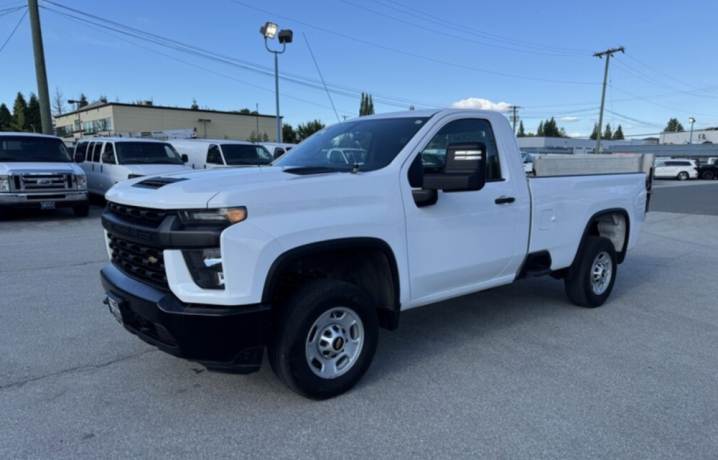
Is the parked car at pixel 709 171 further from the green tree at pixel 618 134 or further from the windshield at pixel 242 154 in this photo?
the green tree at pixel 618 134

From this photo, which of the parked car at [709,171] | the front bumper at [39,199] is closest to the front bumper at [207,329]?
the front bumper at [39,199]

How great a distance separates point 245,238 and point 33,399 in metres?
1.96

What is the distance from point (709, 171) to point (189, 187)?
151ft

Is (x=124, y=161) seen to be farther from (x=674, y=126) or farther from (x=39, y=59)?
(x=674, y=126)

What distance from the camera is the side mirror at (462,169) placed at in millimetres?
3320

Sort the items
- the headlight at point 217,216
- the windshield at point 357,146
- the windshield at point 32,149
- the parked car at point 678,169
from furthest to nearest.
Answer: the parked car at point 678,169, the windshield at point 32,149, the windshield at point 357,146, the headlight at point 217,216

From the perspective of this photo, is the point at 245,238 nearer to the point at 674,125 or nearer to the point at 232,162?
the point at 232,162

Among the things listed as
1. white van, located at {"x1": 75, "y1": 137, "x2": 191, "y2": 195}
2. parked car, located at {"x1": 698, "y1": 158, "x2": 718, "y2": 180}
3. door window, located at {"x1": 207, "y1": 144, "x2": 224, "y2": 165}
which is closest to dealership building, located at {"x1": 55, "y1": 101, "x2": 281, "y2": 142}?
door window, located at {"x1": 207, "y1": 144, "x2": 224, "y2": 165}

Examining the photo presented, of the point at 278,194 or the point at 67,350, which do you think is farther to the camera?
the point at 67,350

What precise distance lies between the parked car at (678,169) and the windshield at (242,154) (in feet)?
109

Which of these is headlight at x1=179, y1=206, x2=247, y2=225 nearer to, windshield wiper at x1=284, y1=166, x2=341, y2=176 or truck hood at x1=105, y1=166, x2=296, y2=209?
truck hood at x1=105, y1=166, x2=296, y2=209

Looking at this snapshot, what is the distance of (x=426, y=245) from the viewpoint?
3.69 meters

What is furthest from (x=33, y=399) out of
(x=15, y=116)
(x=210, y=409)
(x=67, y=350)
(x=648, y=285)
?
(x=15, y=116)

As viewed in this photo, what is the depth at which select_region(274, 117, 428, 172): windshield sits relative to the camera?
12.5 ft
